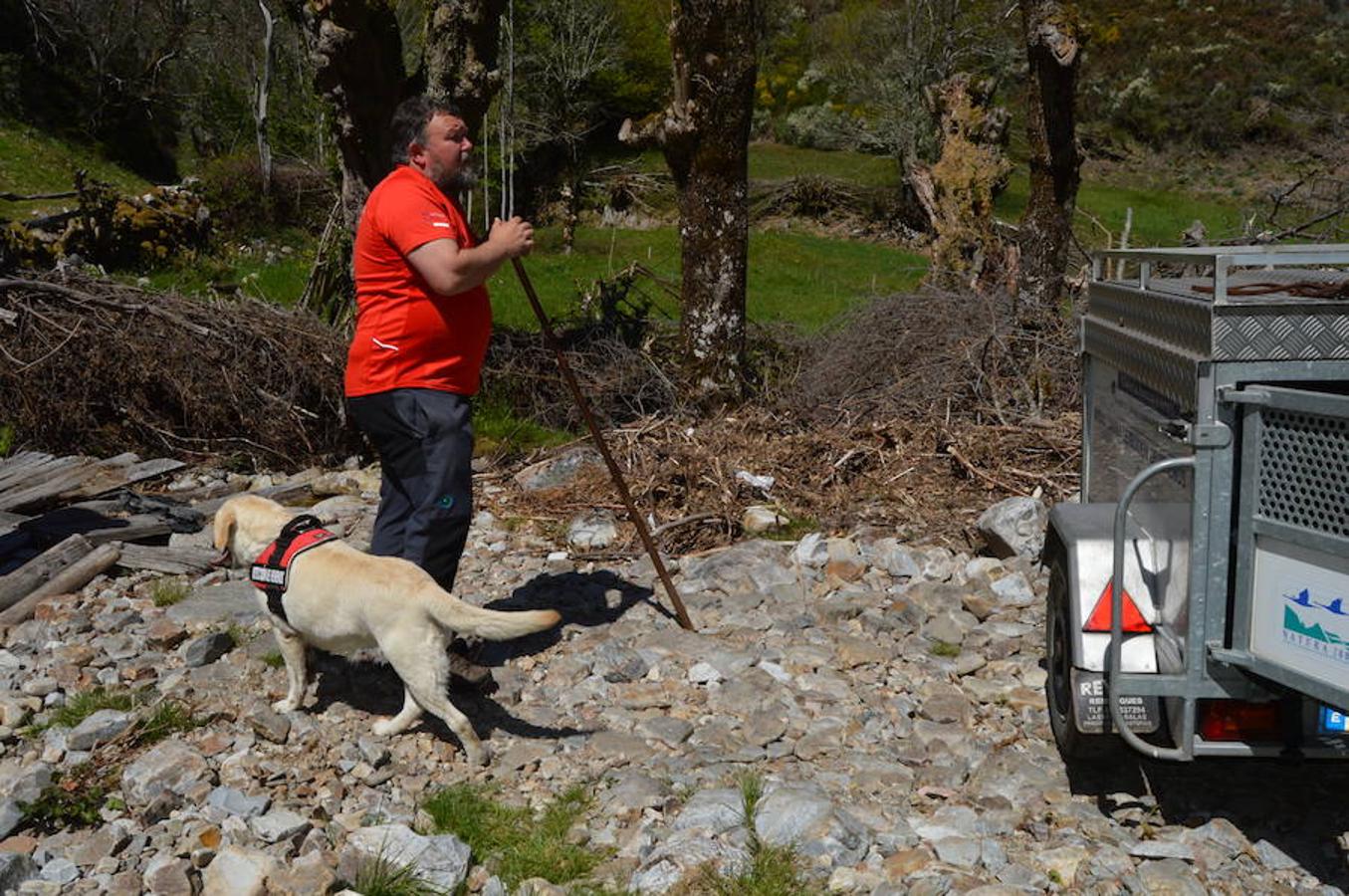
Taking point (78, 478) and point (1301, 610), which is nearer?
point (1301, 610)

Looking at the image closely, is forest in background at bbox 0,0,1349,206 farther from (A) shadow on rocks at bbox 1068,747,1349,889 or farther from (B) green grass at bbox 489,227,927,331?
(A) shadow on rocks at bbox 1068,747,1349,889

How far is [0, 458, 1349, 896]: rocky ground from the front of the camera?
3.95 m

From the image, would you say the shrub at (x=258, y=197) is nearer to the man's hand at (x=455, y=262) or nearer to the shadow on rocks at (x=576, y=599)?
the shadow on rocks at (x=576, y=599)

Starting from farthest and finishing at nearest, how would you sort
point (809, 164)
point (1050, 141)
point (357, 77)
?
1. point (809, 164)
2. point (1050, 141)
3. point (357, 77)

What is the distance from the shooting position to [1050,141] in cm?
1190

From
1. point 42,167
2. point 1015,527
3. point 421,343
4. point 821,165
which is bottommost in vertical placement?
point 1015,527

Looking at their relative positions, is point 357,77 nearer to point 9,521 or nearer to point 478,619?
point 9,521

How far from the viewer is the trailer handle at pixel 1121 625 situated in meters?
3.73

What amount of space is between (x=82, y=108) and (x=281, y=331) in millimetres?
28607

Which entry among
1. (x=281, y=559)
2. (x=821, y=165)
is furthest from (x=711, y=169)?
(x=821, y=165)

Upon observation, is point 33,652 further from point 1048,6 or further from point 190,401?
point 1048,6

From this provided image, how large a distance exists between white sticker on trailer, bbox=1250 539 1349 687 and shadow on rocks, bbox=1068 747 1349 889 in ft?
2.76

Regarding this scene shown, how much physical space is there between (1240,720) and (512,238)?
3286 mm

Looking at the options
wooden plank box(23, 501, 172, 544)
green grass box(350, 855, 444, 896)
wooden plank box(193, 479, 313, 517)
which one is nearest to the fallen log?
wooden plank box(23, 501, 172, 544)
